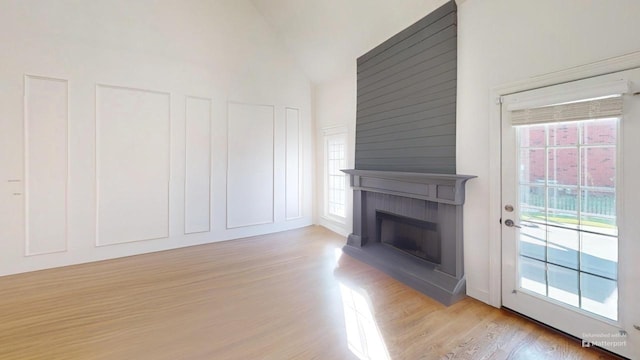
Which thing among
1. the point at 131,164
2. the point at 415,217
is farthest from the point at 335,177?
the point at 131,164

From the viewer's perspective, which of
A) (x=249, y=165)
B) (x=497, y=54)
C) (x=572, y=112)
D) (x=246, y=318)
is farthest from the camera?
(x=249, y=165)

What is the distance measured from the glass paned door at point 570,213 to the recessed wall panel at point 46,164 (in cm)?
571

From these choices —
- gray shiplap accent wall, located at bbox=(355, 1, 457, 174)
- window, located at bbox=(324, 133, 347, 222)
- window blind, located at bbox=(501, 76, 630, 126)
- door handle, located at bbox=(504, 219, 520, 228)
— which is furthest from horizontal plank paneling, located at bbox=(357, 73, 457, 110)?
door handle, located at bbox=(504, 219, 520, 228)

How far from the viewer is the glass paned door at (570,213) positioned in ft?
6.39

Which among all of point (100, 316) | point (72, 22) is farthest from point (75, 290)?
point (72, 22)

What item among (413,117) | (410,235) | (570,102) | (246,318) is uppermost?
(413,117)

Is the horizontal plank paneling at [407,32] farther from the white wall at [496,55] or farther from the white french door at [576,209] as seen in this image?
the white french door at [576,209]

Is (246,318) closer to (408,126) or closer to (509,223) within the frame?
(509,223)

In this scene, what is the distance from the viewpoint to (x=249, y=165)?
512 centimetres

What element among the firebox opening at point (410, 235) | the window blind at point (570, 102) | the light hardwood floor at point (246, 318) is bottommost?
the light hardwood floor at point (246, 318)

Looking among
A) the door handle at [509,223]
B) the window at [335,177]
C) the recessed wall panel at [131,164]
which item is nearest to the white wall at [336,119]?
the window at [335,177]

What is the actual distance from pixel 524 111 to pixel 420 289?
2070mm

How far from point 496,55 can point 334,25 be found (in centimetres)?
258

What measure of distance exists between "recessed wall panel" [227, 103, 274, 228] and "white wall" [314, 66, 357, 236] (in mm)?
1104
